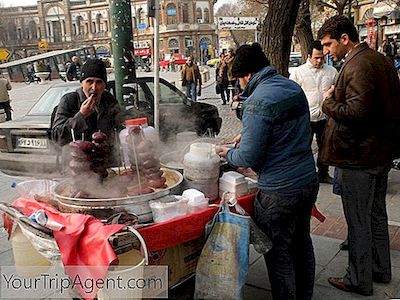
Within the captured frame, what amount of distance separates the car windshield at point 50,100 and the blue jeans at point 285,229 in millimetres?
4699

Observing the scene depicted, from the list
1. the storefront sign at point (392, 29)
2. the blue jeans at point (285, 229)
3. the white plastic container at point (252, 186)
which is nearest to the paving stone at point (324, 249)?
the blue jeans at point (285, 229)

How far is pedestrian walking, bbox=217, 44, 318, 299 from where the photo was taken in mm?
2564

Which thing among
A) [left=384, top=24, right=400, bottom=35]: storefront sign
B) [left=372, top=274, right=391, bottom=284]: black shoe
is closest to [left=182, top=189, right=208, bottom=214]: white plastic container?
[left=372, top=274, right=391, bottom=284]: black shoe

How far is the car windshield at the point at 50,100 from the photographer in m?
6.71

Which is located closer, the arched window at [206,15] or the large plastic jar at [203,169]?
the large plastic jar at [203,169]

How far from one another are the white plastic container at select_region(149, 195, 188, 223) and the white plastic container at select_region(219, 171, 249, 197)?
1.27ft

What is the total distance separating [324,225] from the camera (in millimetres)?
4789

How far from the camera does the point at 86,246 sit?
2363 millimetres

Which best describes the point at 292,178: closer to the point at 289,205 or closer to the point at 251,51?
the point at 289,205

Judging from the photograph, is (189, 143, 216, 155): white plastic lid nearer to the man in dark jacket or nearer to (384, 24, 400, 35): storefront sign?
the man in dark jacket

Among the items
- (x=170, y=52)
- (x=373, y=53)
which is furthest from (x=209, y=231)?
(x=170, y=52)

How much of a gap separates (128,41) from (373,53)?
2716 millimetres

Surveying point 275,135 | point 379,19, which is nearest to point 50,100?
point 275,135

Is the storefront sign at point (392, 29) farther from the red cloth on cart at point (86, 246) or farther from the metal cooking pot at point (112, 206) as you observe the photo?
the red cloth on cart at point (86, 246)
